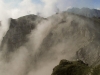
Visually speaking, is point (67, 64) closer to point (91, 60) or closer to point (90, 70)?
point (90, 70)

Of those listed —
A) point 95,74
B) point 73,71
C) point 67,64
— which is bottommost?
point 95,74

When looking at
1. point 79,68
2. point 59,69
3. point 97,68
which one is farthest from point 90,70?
point 59,69

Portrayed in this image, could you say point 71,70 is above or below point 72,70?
above

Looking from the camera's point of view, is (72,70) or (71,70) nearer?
(72,70)

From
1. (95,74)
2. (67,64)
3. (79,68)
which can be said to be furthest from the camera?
(67,64)

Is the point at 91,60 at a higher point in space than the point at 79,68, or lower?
higher

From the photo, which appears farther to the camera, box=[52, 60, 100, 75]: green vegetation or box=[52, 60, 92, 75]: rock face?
box=[52, 60, 92, 75]: rock face

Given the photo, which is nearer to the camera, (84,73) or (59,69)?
(84,73)

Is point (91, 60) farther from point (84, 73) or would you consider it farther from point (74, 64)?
point (84, 73)

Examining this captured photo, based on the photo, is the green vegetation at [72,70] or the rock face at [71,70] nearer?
the green vegetation at [72,70]

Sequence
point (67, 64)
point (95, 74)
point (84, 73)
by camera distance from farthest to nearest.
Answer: point (67, 64) → point (84, 73) → point (95, 74)
